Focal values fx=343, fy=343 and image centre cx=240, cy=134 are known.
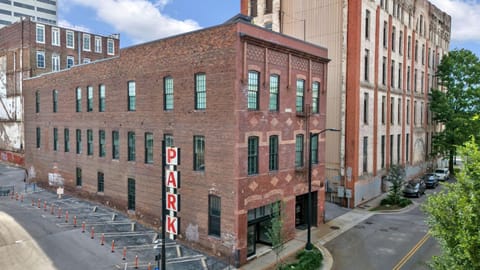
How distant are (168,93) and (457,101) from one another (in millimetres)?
41839

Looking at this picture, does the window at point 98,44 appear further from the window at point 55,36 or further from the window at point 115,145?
the window at point 115,145

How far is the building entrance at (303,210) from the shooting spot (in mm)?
25203

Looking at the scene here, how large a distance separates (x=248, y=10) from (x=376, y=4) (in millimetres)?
13738

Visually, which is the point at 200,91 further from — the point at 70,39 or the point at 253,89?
the point at 70,39

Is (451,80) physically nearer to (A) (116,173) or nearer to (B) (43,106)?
(A) (116,173)

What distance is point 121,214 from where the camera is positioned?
88.4ft

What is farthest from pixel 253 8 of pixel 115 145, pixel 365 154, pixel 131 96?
pixel 115 145

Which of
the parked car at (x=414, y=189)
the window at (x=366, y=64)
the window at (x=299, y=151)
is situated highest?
the window at (x=366, y=64)

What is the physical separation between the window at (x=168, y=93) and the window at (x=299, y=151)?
28.8ft

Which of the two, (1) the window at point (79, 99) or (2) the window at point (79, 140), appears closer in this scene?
(1) the window at point (79, 99)

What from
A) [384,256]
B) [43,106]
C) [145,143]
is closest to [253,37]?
[145,143]

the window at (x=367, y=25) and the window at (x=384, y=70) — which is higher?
the window at (x=367, y=25)

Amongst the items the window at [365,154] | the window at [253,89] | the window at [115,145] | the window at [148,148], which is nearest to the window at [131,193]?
the window at [148,148]

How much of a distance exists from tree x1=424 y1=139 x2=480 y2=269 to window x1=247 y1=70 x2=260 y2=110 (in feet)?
36.8
